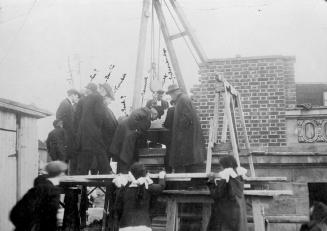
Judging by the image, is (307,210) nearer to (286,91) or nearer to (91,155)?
(286,91)

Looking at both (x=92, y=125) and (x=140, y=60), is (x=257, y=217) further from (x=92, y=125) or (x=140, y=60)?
(x=140, y=60)

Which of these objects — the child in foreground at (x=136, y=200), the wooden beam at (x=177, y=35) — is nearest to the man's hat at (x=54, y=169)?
the child in foreground at (x=136, y=200)

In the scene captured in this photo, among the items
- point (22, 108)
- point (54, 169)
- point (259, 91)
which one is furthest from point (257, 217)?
point (22, 108)

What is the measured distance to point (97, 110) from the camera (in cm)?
858

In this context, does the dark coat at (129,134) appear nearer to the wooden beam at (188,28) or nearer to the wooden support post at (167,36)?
the wooden beam at (188,28)

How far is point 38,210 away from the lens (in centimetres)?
584

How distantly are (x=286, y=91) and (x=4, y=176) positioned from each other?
6.47 metres

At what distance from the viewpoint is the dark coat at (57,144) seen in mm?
8844

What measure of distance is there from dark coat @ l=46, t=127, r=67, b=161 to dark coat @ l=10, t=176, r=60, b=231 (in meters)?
2.91

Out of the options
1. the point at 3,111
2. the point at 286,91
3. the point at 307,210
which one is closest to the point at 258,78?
the point at 286,91

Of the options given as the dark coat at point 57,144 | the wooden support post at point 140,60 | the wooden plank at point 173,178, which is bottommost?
the wooden plank at point 173,178

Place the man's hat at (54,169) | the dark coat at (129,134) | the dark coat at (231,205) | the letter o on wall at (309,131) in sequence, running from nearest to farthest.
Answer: the man's hat at (54,169) → the dark coat at (231,205) → the dark coat at (129,134) → the letter o on wall at (309,131)

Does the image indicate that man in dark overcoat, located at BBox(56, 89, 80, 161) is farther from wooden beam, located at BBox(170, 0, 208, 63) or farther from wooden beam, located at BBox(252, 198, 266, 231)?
wooden beam, located at BBox(252, 198, 266, 231)

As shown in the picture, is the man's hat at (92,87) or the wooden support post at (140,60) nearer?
the man's hat at (92,87)
